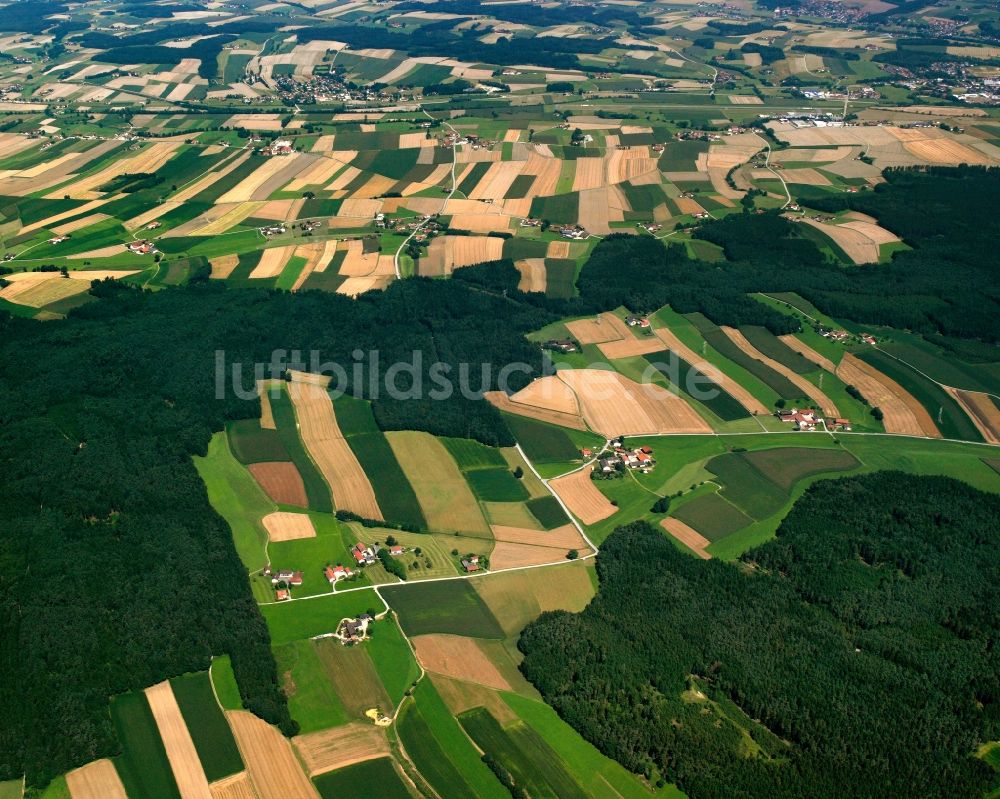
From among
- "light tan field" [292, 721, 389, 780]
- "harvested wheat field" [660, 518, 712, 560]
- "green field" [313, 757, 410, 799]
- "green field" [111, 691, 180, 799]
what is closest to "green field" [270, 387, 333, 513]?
"green field" [111, 691, 180, 799]

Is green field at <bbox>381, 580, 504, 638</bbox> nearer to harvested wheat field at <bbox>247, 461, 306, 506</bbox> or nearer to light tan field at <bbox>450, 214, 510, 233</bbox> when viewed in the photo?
harvested wheat field at <bbox>247, 461, 306, 506</bbox>

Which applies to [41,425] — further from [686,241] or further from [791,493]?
[686,241]

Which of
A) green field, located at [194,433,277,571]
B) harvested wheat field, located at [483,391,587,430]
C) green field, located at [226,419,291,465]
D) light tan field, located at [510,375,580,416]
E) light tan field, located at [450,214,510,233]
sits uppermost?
light tan field, located at [450,214,510,233]

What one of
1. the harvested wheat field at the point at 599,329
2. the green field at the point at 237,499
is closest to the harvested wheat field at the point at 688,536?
the green field at the point at 237,499

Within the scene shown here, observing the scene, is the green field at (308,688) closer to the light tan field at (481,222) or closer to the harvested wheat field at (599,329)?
the harvested wheat field at (599,329)

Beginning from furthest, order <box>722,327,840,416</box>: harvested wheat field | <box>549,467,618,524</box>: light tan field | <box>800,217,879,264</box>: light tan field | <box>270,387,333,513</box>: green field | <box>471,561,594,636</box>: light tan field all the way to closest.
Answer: <box>800,217,879,264</box>: light tan field, <box>722,327,840,416</box>: harvested wheat field, <box>270,387,333,513</box>: green field, <box>549,467,618,524</box>: light tan field, <box>471,561,594,636</box>: light tan field

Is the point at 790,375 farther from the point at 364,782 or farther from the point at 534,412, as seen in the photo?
the point at 364,782
